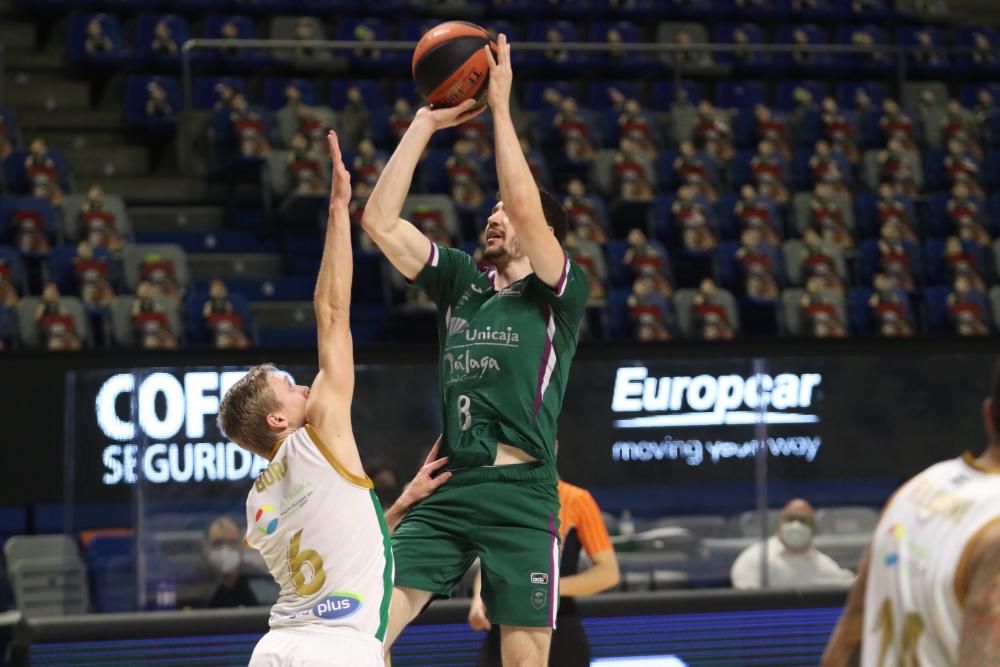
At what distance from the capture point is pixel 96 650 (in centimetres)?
536

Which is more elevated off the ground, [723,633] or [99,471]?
[99,471]

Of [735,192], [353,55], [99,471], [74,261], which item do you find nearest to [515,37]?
[353,55]

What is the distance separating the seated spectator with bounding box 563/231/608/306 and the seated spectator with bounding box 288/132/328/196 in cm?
215

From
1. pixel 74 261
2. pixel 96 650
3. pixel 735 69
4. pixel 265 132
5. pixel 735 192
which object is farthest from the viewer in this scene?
pixel 735 69

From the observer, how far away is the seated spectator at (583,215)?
12680 mm

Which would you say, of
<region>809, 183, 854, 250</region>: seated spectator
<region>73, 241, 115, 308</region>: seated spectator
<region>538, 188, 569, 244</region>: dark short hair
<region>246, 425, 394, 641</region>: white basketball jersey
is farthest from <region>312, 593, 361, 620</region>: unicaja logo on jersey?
<region>809, 183, 854, 250</region>: seated spectator

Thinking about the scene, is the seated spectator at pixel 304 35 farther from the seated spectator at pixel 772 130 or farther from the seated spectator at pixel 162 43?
the seated spectator at pixel 772 130

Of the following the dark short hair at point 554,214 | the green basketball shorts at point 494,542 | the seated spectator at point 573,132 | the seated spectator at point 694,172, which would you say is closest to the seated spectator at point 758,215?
the seated spectator at point 694,172

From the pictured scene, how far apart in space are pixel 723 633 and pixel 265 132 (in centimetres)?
859

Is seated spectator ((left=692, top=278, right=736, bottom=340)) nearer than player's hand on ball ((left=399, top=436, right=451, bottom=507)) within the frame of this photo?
No

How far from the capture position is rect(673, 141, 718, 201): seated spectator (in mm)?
13742

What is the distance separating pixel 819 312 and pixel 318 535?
357 inches

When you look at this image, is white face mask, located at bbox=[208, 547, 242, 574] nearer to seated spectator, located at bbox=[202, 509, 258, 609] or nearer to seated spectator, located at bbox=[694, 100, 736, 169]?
seated spectator, located at bbox=[202, 509, 258, 609]

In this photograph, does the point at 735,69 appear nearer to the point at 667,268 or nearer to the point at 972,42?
the point at 972,42
